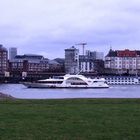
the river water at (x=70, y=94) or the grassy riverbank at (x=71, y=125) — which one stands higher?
the grassy riverbank at (x=71, y=125)

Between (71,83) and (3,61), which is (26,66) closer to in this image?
(3,61)

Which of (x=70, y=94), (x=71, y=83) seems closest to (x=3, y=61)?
(x=71, y=83)

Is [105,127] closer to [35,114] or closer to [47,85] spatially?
[35,114]

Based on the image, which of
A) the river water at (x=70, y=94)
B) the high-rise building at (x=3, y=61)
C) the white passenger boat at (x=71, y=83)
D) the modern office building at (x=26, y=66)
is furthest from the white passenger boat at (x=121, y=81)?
the modern office building at (x=26, y=66)

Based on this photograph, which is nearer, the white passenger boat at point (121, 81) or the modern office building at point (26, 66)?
the white passenger boat at point (121, 81)

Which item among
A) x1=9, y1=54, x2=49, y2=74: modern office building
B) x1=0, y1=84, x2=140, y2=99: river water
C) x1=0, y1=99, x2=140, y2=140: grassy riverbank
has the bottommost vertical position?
x1=0, y1=84, x2=140, y2=99: river water

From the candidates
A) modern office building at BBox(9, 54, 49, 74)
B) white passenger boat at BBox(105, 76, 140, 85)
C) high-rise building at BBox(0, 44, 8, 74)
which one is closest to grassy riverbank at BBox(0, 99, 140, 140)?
white passenger boat at BBox(105, 76, 140, 85)

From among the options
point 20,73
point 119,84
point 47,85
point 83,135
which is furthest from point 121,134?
point 20,73

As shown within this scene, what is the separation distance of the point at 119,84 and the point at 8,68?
73.2 metres

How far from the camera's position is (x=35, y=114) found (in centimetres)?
1532

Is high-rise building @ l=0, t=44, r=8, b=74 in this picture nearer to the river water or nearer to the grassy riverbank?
the river water

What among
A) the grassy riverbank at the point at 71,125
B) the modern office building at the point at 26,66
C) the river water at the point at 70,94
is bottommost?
the river water at the point at 70,94

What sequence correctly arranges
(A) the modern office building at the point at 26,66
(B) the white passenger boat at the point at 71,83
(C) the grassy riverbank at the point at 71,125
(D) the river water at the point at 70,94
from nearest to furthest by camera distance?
1. (C) the grassy riverbank at the point at 71,125
2. (D) the river water at the point at 70,94
3. (B) the white passenger boat at the point at 71,83
4. (A) the modern office building at the point at 26,66

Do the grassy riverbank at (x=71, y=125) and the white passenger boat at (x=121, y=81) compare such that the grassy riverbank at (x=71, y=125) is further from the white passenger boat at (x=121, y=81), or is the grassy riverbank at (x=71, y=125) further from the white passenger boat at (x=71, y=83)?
the white passenger boat at (x=121, y=81)
